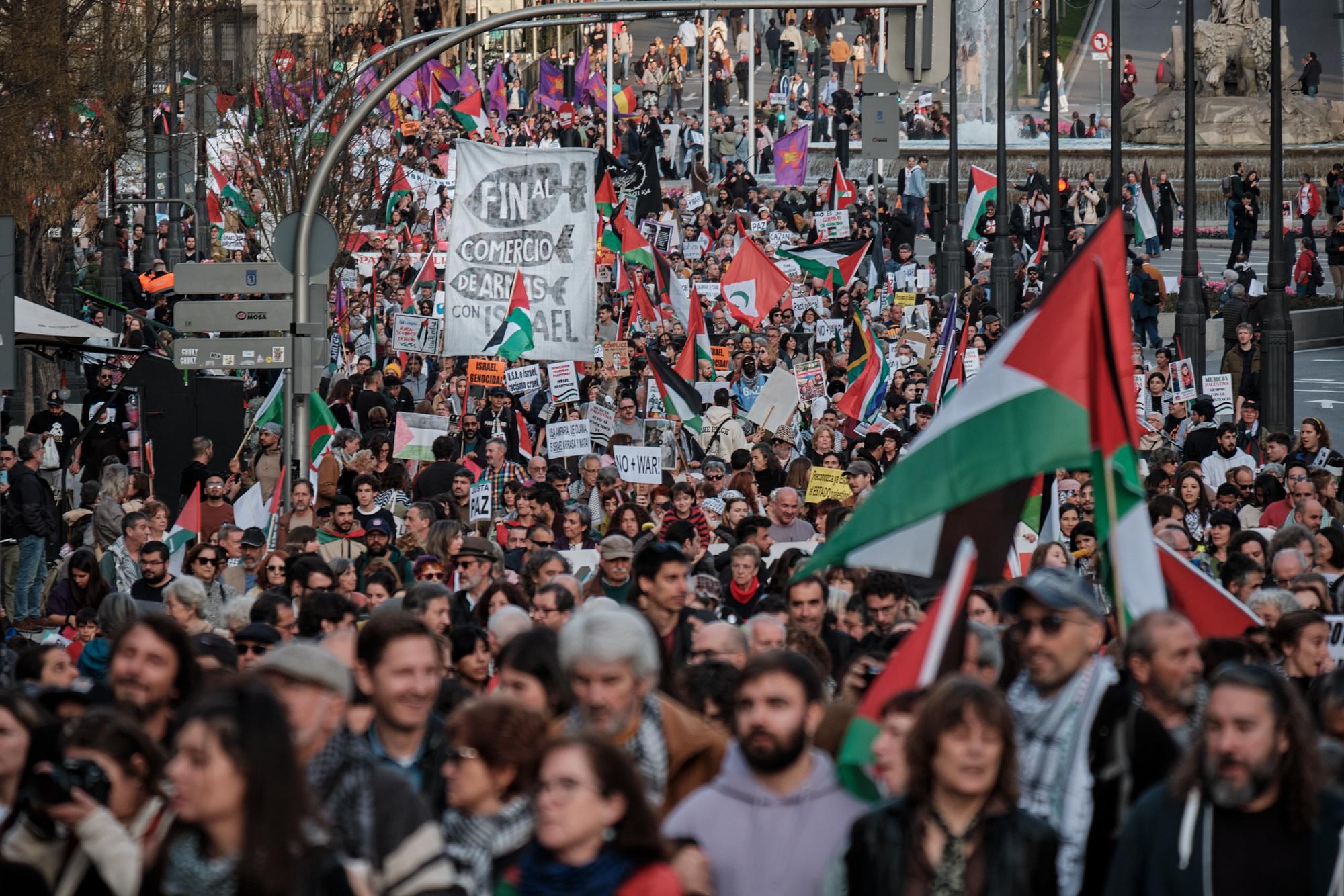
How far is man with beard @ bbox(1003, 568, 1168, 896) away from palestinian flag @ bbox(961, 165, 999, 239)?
30.5 meters

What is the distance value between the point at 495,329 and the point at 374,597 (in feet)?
29.3

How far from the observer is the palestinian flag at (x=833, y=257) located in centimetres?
2916

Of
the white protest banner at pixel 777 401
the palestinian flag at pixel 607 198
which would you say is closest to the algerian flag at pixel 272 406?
the white protest banner at pixel 777 401

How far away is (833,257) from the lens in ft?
96.3

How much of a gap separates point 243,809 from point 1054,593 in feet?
7.37

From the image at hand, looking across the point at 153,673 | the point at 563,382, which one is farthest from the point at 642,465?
the point at 153,673

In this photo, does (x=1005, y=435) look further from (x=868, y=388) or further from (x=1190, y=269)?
(x=1190, y=269)

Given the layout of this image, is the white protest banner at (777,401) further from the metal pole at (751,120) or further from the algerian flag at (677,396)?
the metal pole at (751,120)

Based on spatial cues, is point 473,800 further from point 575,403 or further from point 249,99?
point 249,99

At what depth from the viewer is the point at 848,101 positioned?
4950 centimetres

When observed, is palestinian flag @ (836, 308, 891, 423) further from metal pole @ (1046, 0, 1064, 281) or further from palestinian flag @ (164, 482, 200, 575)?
metal pole @ (1046, 0, 1064, 281)

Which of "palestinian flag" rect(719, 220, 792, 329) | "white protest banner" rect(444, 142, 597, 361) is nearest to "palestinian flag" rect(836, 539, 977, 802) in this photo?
"white protest banner" rect(444, 142, 597, 361)

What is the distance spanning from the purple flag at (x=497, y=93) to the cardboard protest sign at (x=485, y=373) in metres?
31.2

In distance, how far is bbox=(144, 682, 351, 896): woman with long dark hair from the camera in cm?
475
